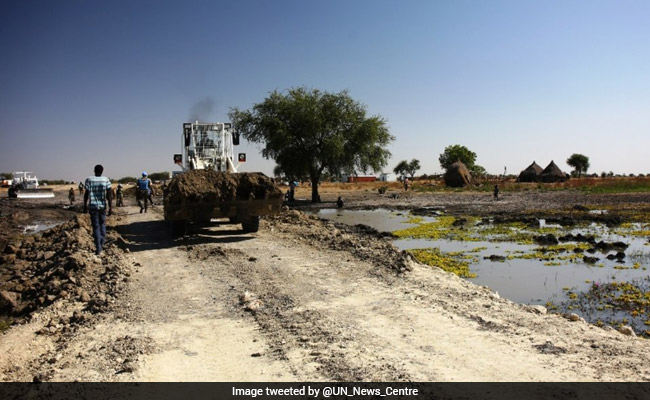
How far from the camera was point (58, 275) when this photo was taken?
901 cm

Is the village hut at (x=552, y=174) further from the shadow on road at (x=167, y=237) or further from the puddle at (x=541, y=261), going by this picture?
the shadow on road at (x=167, y=237)

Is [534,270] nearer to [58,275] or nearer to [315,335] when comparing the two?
[315,335]

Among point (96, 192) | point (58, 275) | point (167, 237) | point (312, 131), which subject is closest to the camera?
point (58, 275)

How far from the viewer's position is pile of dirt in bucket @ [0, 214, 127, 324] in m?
7.59

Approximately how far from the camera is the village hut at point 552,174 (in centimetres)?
6606

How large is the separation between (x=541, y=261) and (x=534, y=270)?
1271 millimetres

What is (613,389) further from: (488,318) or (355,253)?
(355,253)

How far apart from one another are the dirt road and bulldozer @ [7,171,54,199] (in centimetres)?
4654

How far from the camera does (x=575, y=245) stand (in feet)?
48.9

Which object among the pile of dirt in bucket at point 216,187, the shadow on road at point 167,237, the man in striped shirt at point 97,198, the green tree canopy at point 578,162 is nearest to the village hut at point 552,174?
the green tree canopy at point 578,162

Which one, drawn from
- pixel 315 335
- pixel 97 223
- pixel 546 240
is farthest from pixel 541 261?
pixel 97 223

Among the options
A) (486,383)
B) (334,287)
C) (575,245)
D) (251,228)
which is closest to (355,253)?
(334,287)

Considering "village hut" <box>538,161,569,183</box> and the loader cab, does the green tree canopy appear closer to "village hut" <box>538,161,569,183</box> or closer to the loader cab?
"village hut" <box>538,161,569,183</box>

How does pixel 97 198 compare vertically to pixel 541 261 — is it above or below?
above
